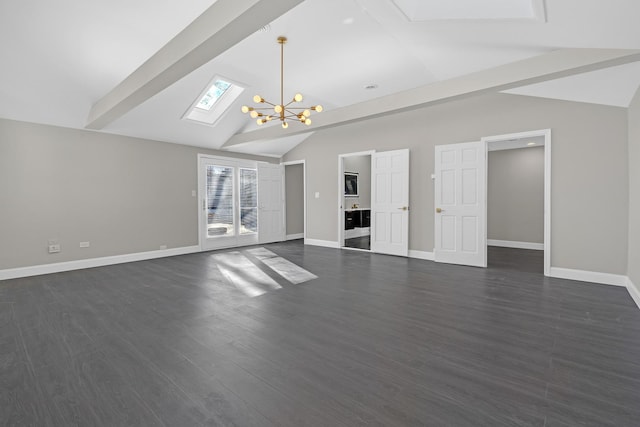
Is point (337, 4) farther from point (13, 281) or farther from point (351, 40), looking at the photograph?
point (13, 281)

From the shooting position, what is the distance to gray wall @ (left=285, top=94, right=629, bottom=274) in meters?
4.19

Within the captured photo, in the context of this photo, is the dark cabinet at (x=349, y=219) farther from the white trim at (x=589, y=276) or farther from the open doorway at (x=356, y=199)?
the white trim at (x=589, y=276)

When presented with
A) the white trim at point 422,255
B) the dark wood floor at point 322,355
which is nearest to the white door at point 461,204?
the white trim at point 422,255

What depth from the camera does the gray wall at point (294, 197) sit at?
9102 mm

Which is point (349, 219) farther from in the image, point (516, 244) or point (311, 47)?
point (311, 47)

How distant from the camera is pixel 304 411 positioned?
1709 mm

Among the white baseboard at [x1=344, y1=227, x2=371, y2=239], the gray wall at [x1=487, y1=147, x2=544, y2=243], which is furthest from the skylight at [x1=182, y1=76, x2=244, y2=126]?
the gray wall at [x1=487, y1=147, x2=544, y2=243]

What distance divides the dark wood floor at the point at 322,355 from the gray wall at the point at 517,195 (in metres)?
3.42

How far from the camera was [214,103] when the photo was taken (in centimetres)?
624

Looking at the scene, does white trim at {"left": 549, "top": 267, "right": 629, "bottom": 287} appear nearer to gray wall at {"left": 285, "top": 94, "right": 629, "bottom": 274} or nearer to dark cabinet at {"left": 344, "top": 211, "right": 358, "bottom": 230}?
gray wall at {"left": 285, "top": 94, "right": 629, "bottom": 274}

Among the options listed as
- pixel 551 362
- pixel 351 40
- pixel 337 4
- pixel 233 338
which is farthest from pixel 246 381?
pixel 351 40

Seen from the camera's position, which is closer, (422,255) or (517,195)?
(422,255)

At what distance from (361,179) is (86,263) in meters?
7.12

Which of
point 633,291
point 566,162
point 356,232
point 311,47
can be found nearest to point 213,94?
point 311,47
